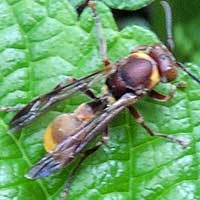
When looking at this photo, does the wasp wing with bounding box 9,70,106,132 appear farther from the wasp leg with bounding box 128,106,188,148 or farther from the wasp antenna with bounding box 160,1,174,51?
the wasp antenna with bounding box 160,1,174,51

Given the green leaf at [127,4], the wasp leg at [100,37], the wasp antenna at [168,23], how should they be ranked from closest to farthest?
the wasp leg at [100,37] < the green leaf at [127,4] < the wasp antenna at [168,23]

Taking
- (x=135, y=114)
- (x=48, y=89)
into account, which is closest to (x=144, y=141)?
(x=135, y=114)

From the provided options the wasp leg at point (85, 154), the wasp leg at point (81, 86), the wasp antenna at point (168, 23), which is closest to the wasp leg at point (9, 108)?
A: the wasp leg at point (81, 86)

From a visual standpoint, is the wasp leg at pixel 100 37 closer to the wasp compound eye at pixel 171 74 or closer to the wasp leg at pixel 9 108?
the wasp compound eye at pixel 171 74

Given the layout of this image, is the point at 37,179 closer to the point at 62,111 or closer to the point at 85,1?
the point at 62,111

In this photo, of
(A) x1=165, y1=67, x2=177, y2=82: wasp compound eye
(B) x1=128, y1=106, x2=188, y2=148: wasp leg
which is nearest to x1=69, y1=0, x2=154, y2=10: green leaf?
(A) x1=165, y1=67, x2=177, y2=82: wasp compound eye
